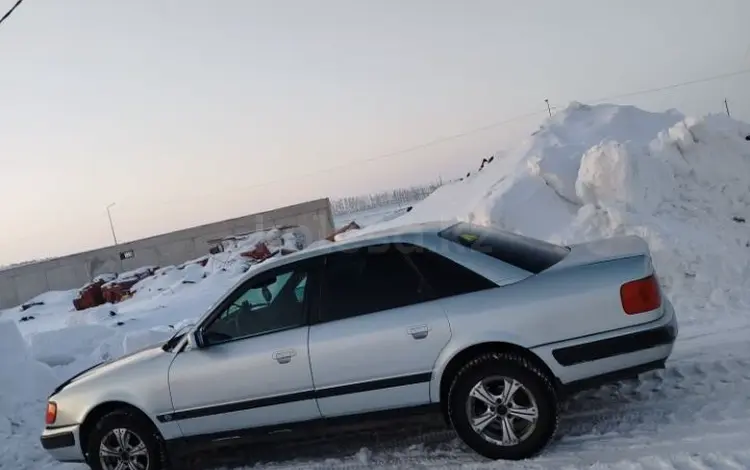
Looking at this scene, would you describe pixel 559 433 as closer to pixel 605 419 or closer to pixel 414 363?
pixel 605 419

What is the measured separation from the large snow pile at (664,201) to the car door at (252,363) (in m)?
4.77

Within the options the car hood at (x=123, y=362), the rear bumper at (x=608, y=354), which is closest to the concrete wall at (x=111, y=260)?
the car hood at (x=123, y=362)

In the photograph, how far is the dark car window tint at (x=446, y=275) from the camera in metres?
4.29

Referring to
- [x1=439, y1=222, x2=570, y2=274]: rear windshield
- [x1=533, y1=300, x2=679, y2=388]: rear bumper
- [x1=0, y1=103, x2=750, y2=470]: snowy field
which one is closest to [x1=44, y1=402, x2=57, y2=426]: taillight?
[x1=0, y1=103, x2=750, y2=470]: snowy field

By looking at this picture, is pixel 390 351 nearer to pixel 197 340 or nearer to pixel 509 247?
pixel 509 247

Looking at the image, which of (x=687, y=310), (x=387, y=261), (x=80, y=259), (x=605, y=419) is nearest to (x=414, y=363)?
(x=387, y=261)

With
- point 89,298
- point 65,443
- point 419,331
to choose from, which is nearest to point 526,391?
point 419,331

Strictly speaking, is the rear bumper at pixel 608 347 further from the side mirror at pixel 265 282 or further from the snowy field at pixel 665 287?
the side mirror at pixel 265 282

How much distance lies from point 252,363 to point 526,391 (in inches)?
72.3

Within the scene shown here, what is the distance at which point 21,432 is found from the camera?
6613mm

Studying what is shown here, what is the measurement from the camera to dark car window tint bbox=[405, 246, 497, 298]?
429cm

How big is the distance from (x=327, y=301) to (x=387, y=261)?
1.64 feet

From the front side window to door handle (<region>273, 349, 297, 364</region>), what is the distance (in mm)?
185

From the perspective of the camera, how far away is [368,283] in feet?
14.8
